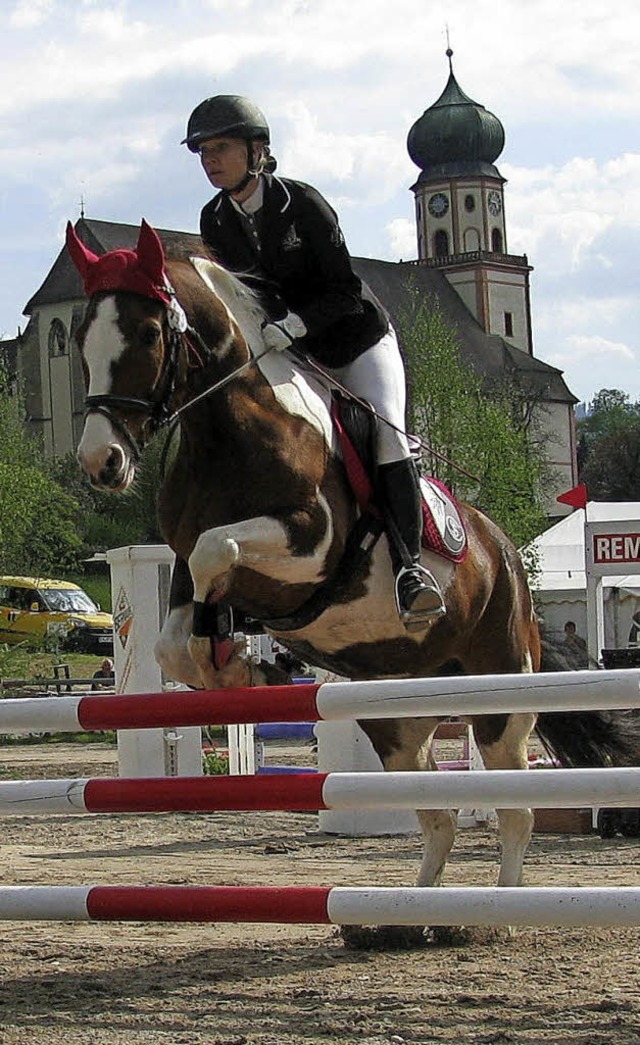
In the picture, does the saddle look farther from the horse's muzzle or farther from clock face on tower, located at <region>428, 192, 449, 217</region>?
clock face on tower, located at <region>428, 192, 449, 217</region>

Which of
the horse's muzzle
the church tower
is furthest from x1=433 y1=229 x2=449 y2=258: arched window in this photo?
the horse's muzzle

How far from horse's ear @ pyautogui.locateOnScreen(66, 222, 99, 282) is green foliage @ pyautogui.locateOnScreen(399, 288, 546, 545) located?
28.9 metres

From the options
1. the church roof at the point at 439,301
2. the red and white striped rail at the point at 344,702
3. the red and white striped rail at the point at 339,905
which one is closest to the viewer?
the red and white striped rail at the point at 339,905

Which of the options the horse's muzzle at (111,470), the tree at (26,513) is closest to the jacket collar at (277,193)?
the horse's muzzle at (111,470)

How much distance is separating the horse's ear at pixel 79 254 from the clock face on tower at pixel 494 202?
9063 cm

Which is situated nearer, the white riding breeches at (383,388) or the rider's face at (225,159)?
the rider's face at (225,159)

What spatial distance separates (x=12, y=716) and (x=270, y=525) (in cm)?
101

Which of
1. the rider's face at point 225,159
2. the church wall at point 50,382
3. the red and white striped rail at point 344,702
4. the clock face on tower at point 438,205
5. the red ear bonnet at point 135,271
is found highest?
the clock face on tower at point 438,205

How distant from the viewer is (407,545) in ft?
18.1

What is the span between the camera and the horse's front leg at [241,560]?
15.8ft

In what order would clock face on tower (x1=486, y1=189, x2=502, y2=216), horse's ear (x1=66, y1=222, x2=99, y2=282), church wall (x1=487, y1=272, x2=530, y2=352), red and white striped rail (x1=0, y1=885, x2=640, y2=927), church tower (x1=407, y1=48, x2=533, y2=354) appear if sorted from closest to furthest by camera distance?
red and white striped rail (x1=0, y1=885, x2=640, y2=927), horse's ear (x1=66, y1=222, x2=99, y2=282), church wall (x1=487, y1=272, x2=530, y2=352), church tower (x1=407, y1=48, x2=533, y2=354), clock face on tower (x1=486, y1=189, x2=502, y2=216)

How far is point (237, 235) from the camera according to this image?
18.6ft

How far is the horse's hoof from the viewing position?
18.2 ft

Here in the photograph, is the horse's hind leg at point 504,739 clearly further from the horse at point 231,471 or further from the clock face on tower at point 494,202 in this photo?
the clock face on tower at point 494,202
